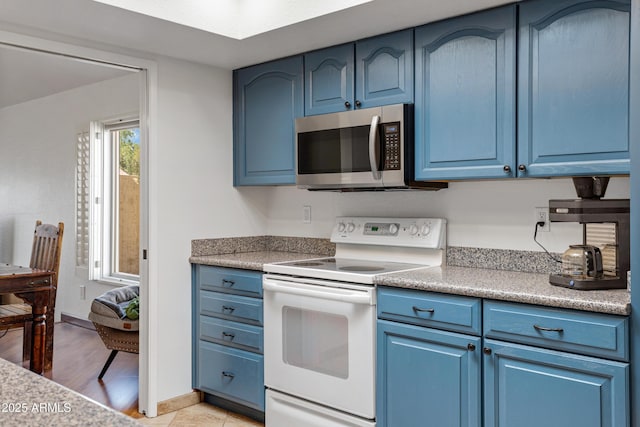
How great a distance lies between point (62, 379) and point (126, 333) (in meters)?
0.68

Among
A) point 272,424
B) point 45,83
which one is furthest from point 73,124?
point 272,424

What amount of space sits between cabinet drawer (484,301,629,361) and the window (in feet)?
11.8

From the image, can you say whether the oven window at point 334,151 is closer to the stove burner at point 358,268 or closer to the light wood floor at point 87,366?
the stove burner at point 358,268

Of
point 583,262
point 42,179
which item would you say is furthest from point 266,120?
point 42,179

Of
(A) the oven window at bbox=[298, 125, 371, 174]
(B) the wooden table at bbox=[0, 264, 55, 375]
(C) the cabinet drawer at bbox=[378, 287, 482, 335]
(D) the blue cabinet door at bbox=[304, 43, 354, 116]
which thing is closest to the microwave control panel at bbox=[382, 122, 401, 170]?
(A) the oven window at bbox=[298, 125, 371, 174]

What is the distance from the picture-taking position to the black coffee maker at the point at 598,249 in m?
2.04

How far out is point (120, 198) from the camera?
16.3ft

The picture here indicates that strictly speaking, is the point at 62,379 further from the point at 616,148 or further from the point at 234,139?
the point at 616,148

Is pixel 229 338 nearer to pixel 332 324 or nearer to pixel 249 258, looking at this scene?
pixel 249 258

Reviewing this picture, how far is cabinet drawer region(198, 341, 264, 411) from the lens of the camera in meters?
2.91

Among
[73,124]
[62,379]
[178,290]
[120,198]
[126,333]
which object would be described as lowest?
[62,379]

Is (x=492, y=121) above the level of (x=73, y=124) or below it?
below

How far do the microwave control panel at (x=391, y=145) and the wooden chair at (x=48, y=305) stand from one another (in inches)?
102

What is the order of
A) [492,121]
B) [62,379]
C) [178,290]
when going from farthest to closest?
[62,379]
[178,290]
[492,121]
